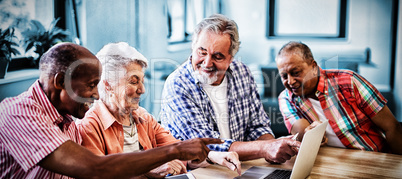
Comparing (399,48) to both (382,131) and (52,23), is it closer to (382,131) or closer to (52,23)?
(382,131)

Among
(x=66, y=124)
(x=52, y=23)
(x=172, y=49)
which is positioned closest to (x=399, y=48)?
(x=172, y=49)

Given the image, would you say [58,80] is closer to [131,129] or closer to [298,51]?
[131,129]

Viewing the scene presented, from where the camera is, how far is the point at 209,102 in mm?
1980

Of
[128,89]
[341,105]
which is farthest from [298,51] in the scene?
[128,89]

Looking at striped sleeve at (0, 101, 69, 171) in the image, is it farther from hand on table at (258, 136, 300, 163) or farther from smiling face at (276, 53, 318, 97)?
smiling face at (276, 53, 318, 97)

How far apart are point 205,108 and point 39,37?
1144 millimetres

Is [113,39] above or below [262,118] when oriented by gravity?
above

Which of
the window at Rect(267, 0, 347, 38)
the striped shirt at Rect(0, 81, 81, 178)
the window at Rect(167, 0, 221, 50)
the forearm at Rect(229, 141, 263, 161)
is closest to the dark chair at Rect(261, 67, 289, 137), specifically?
the window at Rect(267, 0, 347, 38)

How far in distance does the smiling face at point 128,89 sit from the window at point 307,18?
12.4ft

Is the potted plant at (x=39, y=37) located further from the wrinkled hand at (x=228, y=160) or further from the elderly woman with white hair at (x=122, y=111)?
the wrinkled hand at (x=228, y=160)

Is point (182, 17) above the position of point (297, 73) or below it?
above

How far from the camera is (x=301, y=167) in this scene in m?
1.43

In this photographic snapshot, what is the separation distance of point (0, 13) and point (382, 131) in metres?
2.45

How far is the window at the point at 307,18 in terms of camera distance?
4656mm
